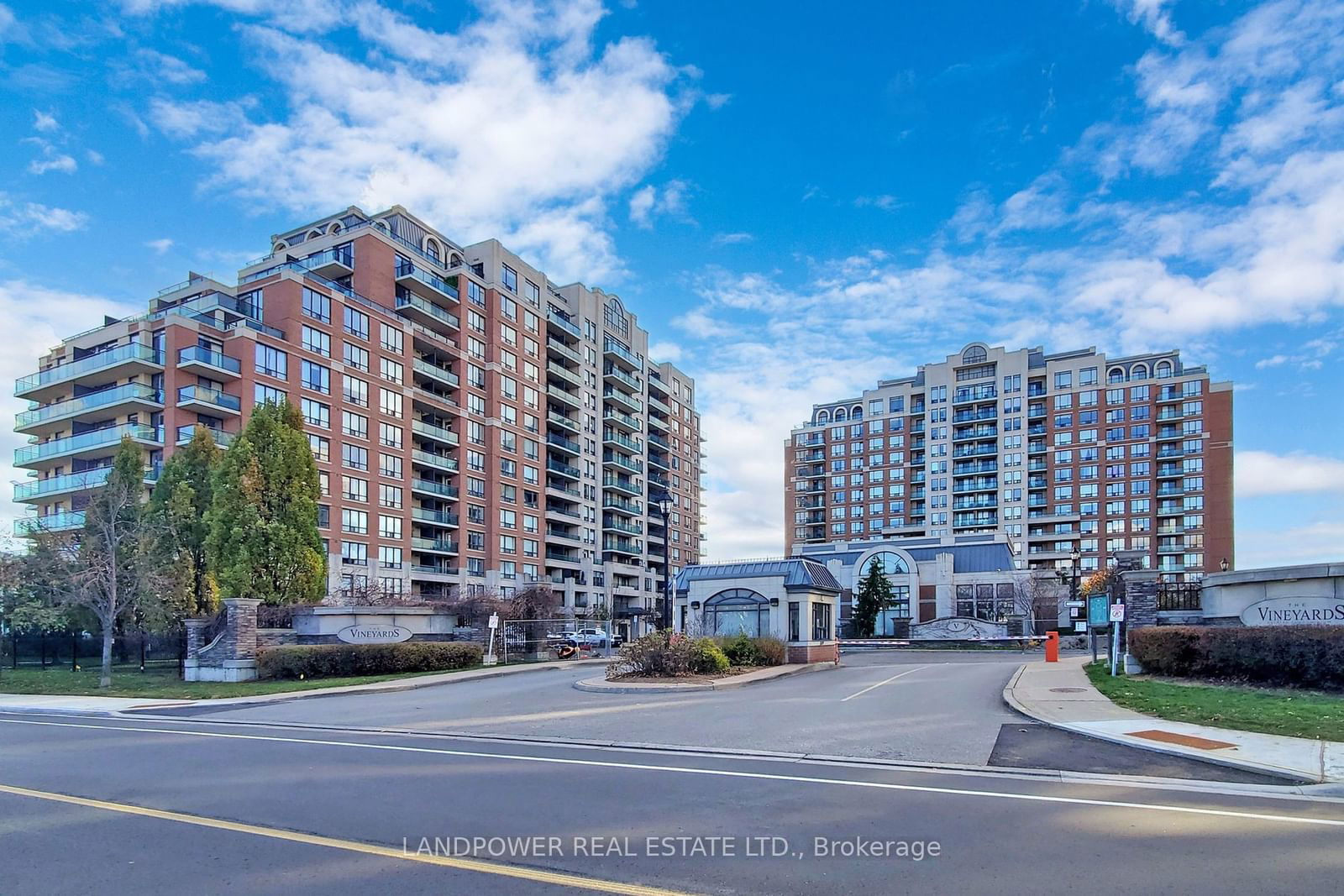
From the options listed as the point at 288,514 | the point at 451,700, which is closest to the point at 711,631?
the point at 451,700

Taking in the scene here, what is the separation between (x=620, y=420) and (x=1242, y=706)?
77.5 meters

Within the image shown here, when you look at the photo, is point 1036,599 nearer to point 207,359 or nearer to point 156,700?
point 207,359

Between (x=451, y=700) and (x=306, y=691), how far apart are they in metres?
5.22

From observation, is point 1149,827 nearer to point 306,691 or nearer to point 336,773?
point 336,773

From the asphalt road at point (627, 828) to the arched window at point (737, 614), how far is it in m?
20.8

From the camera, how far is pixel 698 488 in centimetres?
11269

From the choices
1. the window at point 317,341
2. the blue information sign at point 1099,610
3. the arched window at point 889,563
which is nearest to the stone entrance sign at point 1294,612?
the blue information sign at point 1099,610

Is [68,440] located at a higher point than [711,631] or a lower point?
higher

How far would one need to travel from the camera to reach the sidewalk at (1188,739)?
31.5 feet

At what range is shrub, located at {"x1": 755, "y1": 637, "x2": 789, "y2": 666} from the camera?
94.0 ft

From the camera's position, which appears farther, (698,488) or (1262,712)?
(698,488)

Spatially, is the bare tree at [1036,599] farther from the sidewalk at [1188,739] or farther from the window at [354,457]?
the sidewalk at [1188,739]

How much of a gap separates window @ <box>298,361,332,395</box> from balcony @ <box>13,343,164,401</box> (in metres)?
7.72

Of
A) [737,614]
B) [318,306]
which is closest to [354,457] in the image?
[318,306]
